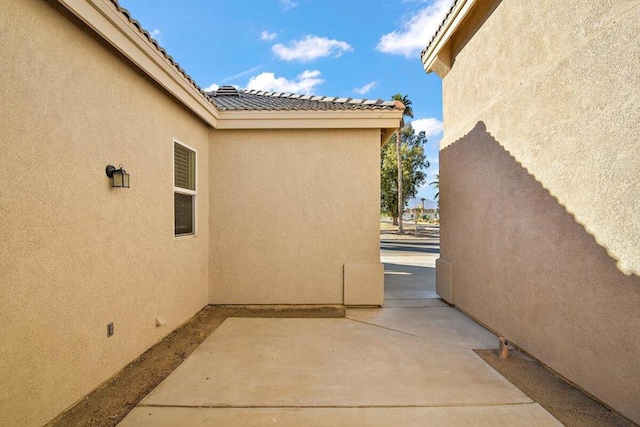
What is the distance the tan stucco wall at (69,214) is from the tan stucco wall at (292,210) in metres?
1.74

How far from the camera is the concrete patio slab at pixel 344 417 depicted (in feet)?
8.79

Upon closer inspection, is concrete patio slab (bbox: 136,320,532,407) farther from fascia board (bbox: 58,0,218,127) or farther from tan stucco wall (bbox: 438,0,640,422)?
fascia board (bbox: 58,0,218,127)

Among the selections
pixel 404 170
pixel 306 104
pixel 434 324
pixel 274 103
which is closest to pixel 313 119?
pixel 306 104

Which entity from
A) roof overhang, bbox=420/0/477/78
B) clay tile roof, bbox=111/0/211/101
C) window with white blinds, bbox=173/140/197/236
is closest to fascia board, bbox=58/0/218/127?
clay tile roof, bbox=111/0/211/101

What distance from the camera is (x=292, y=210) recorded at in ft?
19.9

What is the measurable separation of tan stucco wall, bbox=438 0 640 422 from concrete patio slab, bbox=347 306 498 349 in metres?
0.30

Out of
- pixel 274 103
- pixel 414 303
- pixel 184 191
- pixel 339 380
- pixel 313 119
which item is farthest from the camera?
pixel 274 103

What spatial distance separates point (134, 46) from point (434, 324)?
241 inches

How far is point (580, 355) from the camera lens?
3.22 metres

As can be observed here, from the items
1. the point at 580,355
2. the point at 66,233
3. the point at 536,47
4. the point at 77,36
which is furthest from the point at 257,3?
the point at 580,355

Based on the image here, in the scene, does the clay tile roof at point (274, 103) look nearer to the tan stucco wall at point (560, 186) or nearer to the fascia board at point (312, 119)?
the fascia board at point (312, 119)

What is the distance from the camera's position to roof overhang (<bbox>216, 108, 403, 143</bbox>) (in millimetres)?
5867

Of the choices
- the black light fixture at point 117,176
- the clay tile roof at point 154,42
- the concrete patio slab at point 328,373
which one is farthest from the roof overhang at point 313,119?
the concrete patio slab at point 328,373

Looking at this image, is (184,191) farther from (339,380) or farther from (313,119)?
(339,380)
